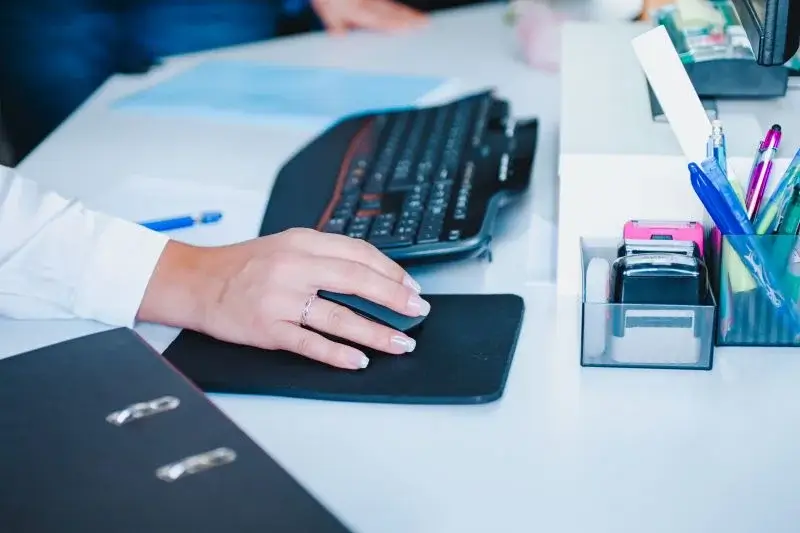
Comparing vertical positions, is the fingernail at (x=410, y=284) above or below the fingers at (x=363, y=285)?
below

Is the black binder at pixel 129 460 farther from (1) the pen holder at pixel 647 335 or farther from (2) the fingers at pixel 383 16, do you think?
(2) the fingers at pixel 383 16

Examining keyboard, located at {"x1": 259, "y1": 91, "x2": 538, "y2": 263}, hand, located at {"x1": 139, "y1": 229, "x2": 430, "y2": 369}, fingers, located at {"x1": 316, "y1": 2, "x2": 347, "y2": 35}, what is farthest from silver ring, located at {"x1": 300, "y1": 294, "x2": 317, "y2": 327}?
fingers, located at {"x1": 316, "y1": 2, "x2": 347, "y2": 35}

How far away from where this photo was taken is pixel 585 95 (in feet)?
3.43

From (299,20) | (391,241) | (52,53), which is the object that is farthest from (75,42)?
(391,241)

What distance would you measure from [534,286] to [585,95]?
0.21 m

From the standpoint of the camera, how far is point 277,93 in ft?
4.81

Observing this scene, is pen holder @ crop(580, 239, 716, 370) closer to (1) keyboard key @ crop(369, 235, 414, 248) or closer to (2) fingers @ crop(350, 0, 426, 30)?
(1) keyboard key @ crop(369, 235, 414, 248)

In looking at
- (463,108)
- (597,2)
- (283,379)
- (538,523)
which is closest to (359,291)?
(283,379)

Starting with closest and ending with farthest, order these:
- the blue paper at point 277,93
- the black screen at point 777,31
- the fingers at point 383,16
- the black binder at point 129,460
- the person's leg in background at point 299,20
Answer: the black binder at point 129,460 < the black screen at point 777,31 < the blue paper at point 277,93 < the fingers at point 383,16 < the person's leg in background at point 299,20

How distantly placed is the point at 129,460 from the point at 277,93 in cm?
91

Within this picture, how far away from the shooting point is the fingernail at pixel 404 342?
82 cm

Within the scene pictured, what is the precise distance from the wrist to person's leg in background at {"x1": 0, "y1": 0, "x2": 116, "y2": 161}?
942mm

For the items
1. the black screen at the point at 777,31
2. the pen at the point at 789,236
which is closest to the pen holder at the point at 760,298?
the pen at the point at 789,236

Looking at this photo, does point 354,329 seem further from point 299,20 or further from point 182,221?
point 299,20
